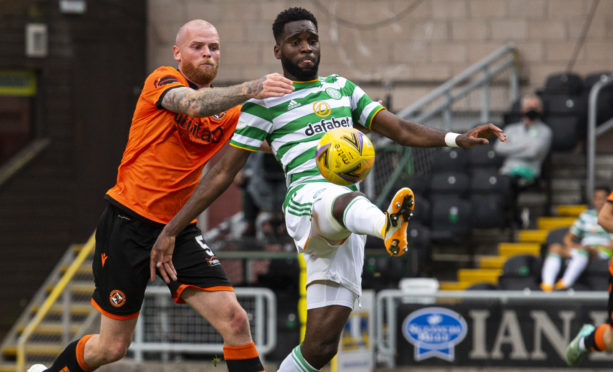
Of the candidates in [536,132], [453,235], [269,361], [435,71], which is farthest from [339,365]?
[435,71]


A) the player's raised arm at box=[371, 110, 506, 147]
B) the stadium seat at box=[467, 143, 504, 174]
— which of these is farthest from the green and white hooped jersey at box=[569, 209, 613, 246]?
the player's raised arm at box=[371, 110, 506, 147]

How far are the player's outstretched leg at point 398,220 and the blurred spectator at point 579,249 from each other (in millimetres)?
6186

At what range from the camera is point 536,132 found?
38.1 feet

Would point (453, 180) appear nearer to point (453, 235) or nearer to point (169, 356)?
point (453, 235)

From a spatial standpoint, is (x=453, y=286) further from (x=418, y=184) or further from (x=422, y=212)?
(x=418, y=184)

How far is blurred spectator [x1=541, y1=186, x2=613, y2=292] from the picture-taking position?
1005 cm

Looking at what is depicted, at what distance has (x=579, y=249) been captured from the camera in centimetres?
1006

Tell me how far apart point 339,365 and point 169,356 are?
1924 millimetres

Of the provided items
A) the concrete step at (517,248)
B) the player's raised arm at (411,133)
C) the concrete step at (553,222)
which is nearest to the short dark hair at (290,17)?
the player's raised arm at (411,133)

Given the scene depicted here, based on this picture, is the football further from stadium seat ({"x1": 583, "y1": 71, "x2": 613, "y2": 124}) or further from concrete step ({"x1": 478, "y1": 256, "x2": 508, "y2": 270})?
stadium seat ({"x1": 583, "y1": 71, "x2": 613, "y2": 124})

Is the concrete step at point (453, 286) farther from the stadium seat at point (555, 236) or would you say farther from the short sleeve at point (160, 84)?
the short sleeve at point (160, 84)

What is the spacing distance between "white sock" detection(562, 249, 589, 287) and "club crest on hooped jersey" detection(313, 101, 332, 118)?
18.8 feet

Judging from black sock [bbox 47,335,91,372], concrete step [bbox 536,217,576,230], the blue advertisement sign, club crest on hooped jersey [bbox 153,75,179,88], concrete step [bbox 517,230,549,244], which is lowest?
the blue advertisement sign

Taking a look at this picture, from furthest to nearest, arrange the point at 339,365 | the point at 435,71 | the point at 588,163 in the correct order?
1. the point at 435,71
2. the point at 588,163
3. the point at 339,365
